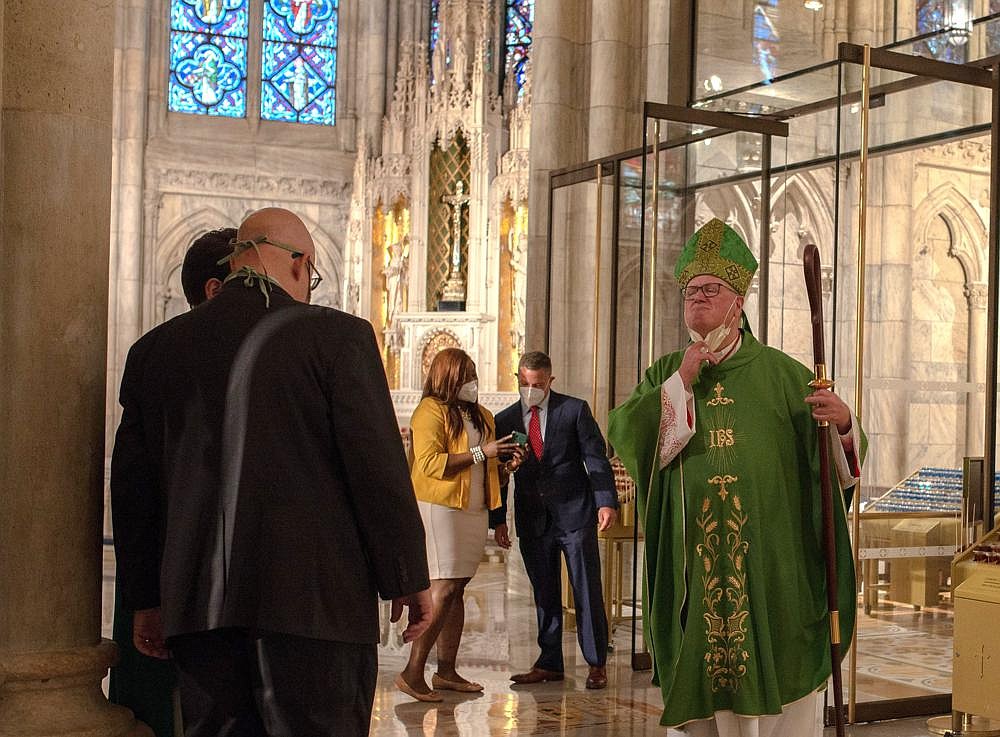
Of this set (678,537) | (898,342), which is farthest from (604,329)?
(678,537)

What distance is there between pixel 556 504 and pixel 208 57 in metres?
16.2

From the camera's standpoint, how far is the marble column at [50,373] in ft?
10.1

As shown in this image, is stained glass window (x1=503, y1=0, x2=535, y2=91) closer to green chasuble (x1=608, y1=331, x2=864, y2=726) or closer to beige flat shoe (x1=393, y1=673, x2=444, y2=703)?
beige flat shoe (x1=393, y1=673, x2=444, y2=703)

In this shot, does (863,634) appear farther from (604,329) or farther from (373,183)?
(373,183)

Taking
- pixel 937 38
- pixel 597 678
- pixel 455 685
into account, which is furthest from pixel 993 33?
pixel 455 685

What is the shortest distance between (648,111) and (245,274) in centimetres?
414

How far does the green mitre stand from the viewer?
3861 mm

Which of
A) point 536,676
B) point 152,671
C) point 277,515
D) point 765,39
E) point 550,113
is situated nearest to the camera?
point 277,515

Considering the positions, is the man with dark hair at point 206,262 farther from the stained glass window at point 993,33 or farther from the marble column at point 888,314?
the stained glass window at point 993,33

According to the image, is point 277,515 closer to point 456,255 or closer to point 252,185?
point 456,255

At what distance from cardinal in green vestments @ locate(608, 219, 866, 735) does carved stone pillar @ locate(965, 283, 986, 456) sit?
165cm

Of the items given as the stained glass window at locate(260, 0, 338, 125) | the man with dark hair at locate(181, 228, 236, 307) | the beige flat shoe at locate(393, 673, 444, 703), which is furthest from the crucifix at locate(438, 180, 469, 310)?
the man with dark hair at locate(181, 228, 236, 307)

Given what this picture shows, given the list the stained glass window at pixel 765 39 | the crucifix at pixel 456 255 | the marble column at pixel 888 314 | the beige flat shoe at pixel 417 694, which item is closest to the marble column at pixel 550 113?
the stained glass window at pixel 765 39

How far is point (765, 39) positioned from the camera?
8500 millimetres
